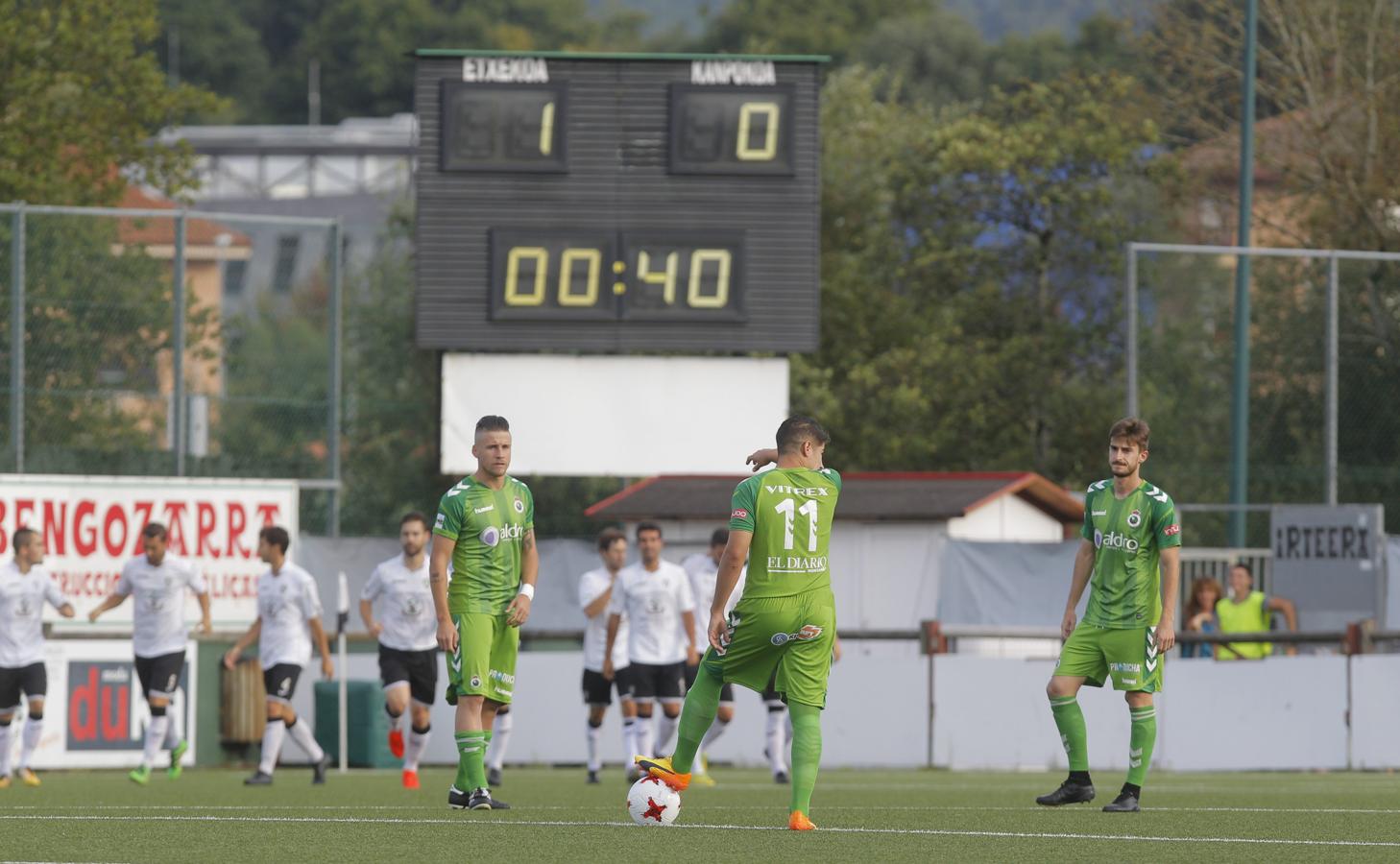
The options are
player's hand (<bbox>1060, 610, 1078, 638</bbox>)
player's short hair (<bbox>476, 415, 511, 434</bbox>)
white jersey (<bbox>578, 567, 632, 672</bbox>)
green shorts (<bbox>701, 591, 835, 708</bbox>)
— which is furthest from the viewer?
white jersey (<bbox>578, 567, 632, 672</bbox>)

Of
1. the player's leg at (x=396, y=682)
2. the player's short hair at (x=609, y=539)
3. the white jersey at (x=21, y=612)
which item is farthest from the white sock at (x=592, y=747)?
the white jersey at (x=21, y=612)

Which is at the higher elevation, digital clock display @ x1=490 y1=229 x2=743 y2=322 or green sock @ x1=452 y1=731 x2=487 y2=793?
digital clock display @ x1=490 y1=229 x2=743 y2=322

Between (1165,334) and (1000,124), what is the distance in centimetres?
2111

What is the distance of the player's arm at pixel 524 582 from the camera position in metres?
12.7

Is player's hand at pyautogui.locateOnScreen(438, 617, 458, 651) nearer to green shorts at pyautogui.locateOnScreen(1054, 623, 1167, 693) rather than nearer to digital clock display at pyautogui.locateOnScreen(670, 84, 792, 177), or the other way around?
green shorts at pyautogui.locateOnScreen(1054, 623, 1167, 693)

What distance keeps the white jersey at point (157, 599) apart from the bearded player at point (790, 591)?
8.98 metres

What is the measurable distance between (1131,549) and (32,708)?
991cm

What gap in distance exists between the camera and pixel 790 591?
11.0 m

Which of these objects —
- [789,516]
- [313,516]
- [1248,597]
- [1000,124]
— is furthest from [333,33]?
[789,516]

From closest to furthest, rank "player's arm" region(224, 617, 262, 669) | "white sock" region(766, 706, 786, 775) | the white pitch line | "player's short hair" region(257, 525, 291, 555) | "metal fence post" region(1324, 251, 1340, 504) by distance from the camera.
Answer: the white pitch line → "player's short hair" region(257, 525, 291, 555) → "player's arm" region(224, 617, 262, 669) → "white sock" region(766, 706, 786, 775) → "metal fence post" region(1324, 251, 1340, 504)

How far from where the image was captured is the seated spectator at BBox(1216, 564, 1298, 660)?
73.9 ft

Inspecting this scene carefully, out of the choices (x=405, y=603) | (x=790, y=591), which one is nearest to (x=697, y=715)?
(x=790, y=591)

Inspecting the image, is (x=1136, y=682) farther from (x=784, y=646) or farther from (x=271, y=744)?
(x=271, y=744)

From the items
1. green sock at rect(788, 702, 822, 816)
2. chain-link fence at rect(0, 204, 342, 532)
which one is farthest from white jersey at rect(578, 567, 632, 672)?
green sock at rect(788, 702, 822, 816)
